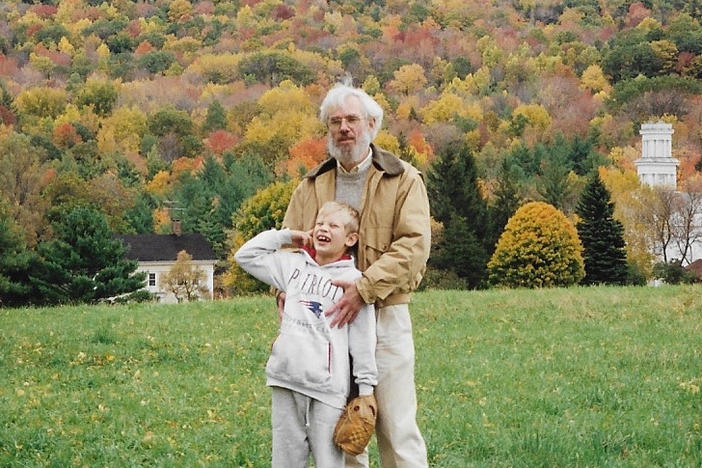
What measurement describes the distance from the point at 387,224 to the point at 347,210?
279 mm

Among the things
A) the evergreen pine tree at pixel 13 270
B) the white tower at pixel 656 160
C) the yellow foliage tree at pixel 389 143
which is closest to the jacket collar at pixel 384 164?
the evergreen pine tree at pixel 13 270

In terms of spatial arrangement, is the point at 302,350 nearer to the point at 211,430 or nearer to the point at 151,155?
the point at 211,430

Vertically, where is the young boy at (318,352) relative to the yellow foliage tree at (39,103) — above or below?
below

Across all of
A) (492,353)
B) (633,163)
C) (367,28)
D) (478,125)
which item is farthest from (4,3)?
(492,353)

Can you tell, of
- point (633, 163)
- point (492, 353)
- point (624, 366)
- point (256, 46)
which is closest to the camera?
point (624, 366)

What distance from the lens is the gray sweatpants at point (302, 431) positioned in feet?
18.6

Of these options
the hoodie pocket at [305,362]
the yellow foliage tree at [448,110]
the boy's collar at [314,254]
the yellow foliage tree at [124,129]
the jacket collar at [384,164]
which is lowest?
the hoodie pocket at [305,362]

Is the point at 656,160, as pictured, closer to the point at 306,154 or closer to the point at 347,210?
the point at 306,154

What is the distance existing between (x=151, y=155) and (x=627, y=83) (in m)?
68.9

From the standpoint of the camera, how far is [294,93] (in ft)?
474

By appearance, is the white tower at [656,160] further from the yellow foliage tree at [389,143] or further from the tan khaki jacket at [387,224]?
the tan khaki jacket at [387,224]

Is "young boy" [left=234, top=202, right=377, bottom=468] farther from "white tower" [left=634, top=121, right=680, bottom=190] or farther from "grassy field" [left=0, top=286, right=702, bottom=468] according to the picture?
"white tower" [left=634, top=121, right=680, bottom=190]

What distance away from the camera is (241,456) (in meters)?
8.05

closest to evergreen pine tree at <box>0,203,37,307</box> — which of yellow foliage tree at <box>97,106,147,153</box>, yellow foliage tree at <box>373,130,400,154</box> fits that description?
yellow foliage tree at <box>373,130,400,154</box>
